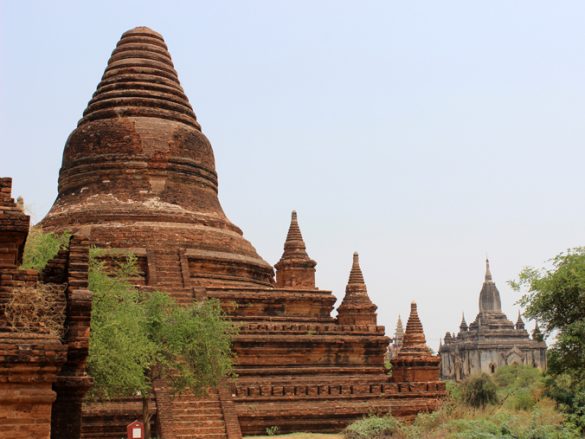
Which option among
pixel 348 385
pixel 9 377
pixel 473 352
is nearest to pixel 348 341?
pixel 348 385

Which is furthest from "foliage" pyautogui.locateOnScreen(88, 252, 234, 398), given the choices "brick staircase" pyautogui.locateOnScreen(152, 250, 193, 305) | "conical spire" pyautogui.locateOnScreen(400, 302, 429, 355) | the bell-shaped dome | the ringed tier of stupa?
"conical spire" pyautogui.locateOnScreen(400, 302, 429, 355)

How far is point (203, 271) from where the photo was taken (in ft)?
79.4

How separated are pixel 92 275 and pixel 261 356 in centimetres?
880

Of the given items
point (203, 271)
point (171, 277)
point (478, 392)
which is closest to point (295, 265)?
point (203, 271)

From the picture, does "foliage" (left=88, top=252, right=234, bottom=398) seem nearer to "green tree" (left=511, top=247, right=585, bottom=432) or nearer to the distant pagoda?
"green tree" (left=511, top=247, right=585, bottom=432)

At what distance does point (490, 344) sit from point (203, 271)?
53.0 meters

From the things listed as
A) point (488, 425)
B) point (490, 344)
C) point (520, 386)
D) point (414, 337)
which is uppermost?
point (490, 344)

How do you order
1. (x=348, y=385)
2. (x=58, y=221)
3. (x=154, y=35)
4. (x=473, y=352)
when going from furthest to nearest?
(x=473, y=352), (x=154, y=35), (x=58, y=221), (x=348, y=385)

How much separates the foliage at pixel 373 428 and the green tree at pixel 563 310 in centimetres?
340

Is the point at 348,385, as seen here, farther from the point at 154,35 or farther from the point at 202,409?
the point at 154,35

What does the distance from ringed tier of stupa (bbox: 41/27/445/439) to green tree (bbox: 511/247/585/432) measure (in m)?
3.72

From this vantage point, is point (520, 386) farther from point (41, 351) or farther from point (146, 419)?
point (41, 351)

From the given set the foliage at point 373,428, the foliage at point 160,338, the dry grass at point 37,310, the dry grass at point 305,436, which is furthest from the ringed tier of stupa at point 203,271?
the dry grass at point 37,310

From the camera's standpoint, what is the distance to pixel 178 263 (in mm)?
23672
